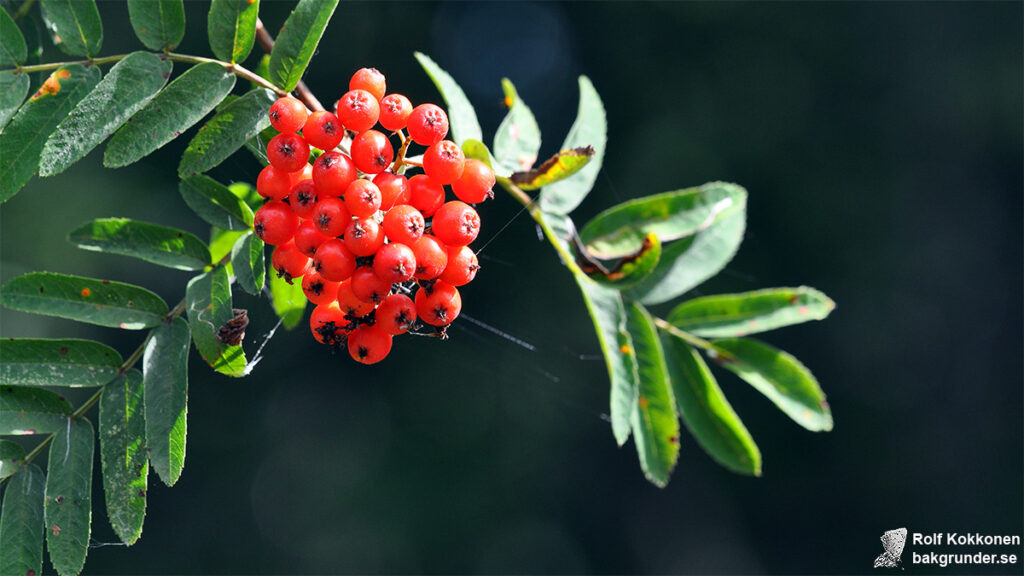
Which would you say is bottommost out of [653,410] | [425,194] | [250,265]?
[653,410]

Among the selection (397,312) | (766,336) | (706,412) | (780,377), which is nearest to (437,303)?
(397,312)

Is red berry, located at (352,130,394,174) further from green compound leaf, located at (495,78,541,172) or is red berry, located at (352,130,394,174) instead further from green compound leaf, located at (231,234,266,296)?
green compound leaf, located at (495,78,541,172)

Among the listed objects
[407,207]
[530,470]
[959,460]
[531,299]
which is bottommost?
[530,470]

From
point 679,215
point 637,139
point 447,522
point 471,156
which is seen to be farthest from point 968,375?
point 471,156

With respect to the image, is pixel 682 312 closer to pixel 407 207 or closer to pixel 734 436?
pixel 734 436

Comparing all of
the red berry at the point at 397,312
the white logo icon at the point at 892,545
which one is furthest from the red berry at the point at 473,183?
the white logo icon at the point at 892,545

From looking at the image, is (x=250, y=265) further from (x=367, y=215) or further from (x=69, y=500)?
(x=69, y=500)
